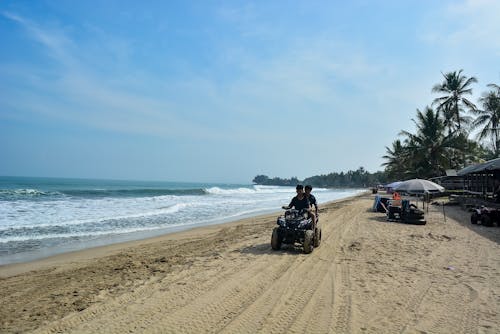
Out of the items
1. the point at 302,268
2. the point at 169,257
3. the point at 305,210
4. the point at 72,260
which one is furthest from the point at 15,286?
the point at 305,210

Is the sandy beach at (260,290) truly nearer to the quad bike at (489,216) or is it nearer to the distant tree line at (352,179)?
the quad bike at (489,216)

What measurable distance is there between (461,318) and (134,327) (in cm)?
390

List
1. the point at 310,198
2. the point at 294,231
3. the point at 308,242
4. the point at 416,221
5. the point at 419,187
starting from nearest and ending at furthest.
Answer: the point at 308,242 < the point at 294,231 < the point at 310,198 < the point at 416,221 < the point at 419,187

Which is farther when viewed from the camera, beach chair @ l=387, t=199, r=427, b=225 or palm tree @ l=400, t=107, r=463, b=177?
palm tree @ l=400, t=107, r=463, b=177

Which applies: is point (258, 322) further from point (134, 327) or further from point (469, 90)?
point (469, 90)

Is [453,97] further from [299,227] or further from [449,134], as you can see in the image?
[299,227]

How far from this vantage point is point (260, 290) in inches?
201

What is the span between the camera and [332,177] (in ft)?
443

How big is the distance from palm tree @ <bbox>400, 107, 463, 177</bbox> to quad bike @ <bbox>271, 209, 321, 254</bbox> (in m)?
31.3

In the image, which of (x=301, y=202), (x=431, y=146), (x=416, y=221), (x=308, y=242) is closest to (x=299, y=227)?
(x=308, y=242)

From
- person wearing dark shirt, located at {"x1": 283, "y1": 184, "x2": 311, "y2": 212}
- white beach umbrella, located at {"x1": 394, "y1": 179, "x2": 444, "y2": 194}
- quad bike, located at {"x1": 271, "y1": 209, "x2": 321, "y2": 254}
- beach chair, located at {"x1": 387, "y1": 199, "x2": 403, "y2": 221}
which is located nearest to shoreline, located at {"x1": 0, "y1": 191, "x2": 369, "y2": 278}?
quad bike, located at {"x1": 271, "y1": 209, "x2": 321, "y2": 254}

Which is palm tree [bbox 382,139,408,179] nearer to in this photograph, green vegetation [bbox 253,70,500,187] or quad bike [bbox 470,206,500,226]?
green vegetation [bbox 253,70,500,187]

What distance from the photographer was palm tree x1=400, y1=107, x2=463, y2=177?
34344 millimetres

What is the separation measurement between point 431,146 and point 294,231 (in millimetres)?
32249
